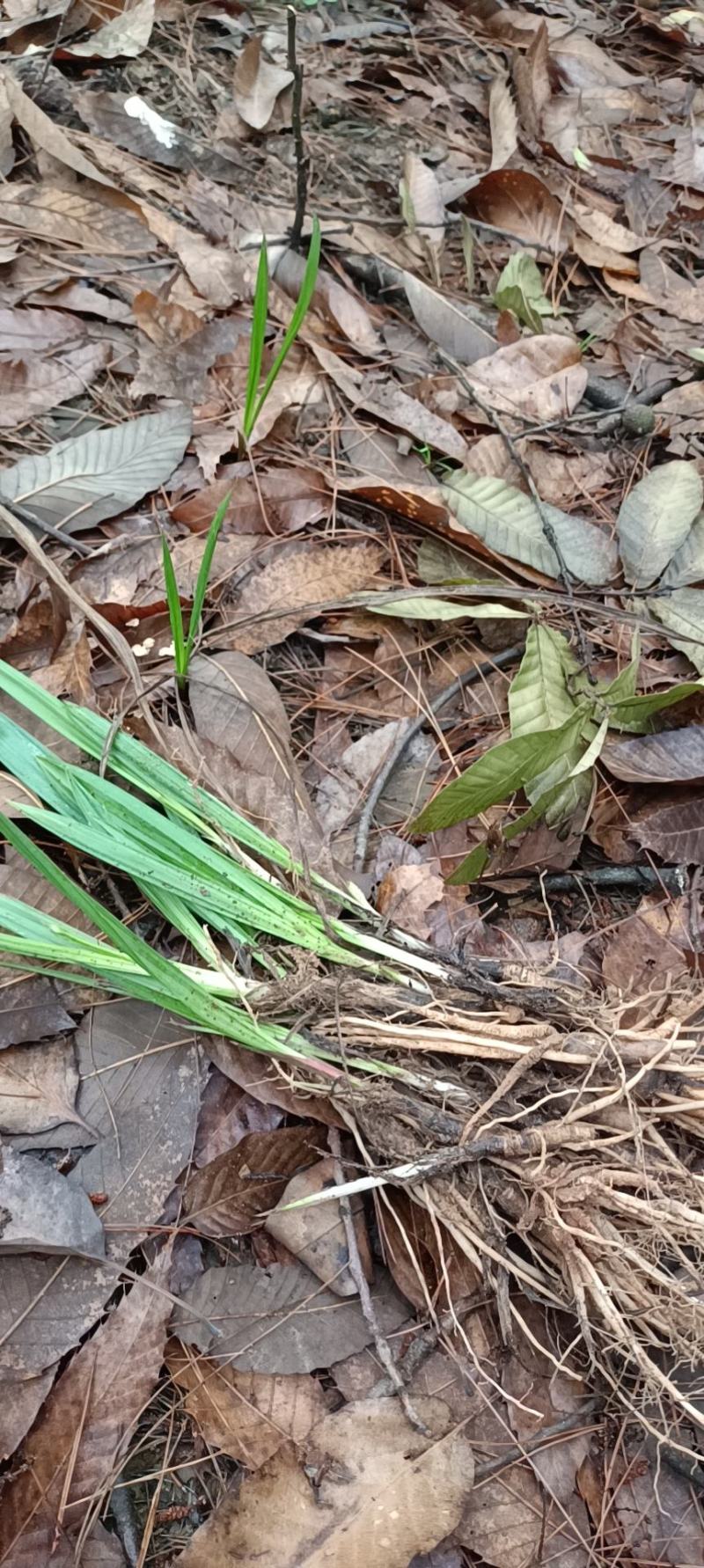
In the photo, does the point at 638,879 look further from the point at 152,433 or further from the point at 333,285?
the point at 333,285

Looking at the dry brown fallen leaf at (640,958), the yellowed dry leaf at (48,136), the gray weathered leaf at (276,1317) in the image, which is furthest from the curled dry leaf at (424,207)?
the gray weathered leaf at (276,1317)

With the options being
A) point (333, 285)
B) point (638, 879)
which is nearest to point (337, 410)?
point (333, 285)

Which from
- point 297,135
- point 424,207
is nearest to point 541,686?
point 297,135

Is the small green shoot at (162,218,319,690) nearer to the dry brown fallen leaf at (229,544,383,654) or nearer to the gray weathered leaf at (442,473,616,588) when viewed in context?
the dry brown fallen leaf at (229,544,383,654)

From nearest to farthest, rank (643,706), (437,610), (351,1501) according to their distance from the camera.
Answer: (351,1501), (643,706), (437,610)

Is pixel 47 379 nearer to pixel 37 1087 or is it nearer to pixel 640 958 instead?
pixel 37 1087
